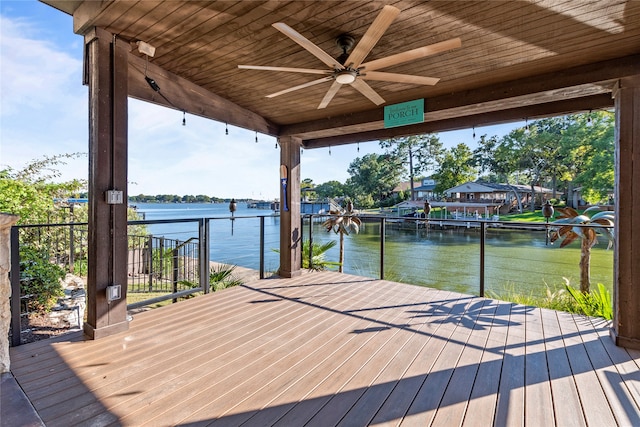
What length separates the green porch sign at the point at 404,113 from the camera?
3.31 metres

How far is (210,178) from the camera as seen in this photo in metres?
25.9

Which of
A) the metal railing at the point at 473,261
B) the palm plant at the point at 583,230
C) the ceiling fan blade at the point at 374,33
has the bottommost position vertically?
the metal railing at the point at 473,261

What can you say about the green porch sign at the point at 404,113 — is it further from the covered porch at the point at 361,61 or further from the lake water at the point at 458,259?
the lake water at the point at 458,259

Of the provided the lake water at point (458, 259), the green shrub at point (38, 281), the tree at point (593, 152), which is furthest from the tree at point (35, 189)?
the tree at point (593, 152)

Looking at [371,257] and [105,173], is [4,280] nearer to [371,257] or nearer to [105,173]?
[105,173]

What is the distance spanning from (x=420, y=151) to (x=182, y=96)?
2597cm

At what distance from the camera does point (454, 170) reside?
24000 mm

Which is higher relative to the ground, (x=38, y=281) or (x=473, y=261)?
(x=38, y=281)

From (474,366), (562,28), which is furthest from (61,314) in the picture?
(562,28)

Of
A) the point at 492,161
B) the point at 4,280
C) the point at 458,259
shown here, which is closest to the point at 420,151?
the point at 492,161

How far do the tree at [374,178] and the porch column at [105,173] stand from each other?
26.9 m

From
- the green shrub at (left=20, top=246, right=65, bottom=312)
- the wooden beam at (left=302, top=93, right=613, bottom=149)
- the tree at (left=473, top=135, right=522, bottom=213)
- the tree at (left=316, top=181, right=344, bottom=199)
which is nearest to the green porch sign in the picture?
the wooden beam at (left=302, top=93, right=613, bottom=149)

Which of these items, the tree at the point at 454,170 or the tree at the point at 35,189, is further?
the tree at the point at 454,170

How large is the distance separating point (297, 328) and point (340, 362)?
Answer: 0.69 metres
